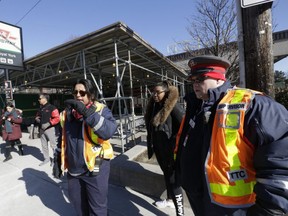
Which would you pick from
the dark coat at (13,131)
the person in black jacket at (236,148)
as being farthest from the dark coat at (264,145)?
the dark coat at (13,131)

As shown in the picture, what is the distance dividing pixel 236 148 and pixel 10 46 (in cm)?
953

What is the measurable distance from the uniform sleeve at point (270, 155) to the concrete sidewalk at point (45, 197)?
1.93m

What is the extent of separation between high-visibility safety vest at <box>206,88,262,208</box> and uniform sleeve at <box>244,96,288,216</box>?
50mm

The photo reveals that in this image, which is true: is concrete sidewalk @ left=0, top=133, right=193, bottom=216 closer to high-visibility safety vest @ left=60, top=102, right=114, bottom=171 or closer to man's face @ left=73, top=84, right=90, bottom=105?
high-visibility safety vest @ left=60, top=102, right=114, bottom=171

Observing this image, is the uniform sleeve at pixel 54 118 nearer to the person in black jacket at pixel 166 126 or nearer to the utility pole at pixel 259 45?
the person in black jacket at pixel 166 126

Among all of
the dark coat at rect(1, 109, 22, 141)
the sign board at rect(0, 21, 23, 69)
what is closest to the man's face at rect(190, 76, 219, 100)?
the dark coat at rect(1, 109, 22, 141)

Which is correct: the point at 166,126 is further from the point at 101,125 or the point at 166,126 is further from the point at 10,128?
the point at 10,128

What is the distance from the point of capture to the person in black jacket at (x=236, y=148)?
1.07 meters

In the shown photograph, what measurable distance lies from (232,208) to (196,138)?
480mm

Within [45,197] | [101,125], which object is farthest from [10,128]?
[101,125]

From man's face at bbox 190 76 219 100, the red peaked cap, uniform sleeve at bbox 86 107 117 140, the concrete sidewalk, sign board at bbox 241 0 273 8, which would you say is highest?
sign board at bbox 241 0 273 8

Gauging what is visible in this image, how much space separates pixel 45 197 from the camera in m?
3.42

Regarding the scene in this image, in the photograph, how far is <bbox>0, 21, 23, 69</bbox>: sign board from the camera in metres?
7.85

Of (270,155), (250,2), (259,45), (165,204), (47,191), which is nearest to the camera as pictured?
(270,155)
